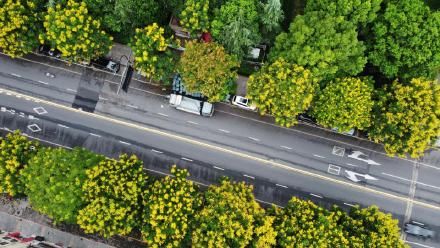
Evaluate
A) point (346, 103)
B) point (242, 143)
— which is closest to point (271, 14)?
point (346, 103)

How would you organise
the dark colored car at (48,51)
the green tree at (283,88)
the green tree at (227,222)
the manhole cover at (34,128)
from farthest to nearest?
the dark colored car at (48,51)
the manhole cover at (34,128)
the green tree at (283,88)
the green tree at (227,222)

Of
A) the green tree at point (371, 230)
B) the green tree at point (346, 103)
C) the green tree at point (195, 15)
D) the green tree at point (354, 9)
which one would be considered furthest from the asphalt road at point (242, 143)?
the green tree at point (354, 9)

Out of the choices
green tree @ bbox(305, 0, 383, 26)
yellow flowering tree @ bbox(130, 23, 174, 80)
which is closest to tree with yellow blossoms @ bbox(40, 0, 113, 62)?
yellow flowering tree @ bbox(130, 23, 174, 80)

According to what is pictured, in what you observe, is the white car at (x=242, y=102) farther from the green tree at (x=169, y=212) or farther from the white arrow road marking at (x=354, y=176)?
the white arrow road marking at (x=354, y=176)

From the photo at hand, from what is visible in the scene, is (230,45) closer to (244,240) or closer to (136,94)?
(136,94)

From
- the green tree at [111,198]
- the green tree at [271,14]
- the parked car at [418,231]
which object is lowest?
the green tree at [111,198]

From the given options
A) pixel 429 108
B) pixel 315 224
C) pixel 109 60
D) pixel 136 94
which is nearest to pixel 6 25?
pixel 109 60
